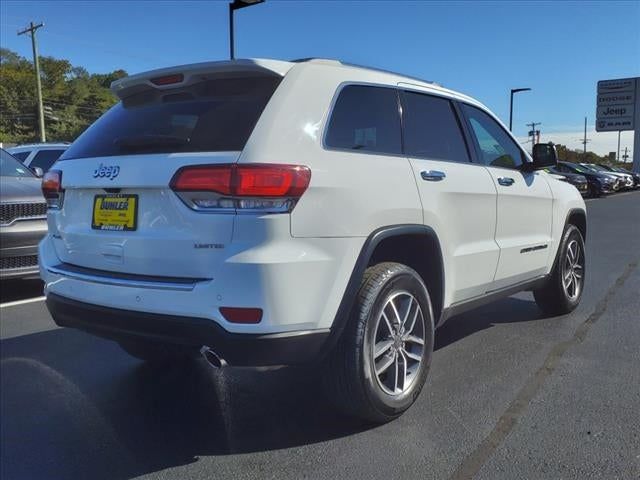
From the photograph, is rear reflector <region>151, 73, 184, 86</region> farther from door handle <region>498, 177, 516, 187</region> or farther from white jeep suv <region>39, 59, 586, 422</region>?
door handle <region>498, 177, 516, 187</region>

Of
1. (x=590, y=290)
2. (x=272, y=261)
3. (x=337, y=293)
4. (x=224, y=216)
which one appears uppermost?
(x=224, y=216)

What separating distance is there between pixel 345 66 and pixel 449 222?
3.65ft

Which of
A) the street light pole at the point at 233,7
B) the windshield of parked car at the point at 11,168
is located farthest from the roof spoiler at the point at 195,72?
the street light pole at the point at 233,7

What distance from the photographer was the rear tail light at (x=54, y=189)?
3.49 meters

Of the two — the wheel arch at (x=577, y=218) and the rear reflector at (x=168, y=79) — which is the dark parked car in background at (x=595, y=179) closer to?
the wheel arch at (x=577, y=218)

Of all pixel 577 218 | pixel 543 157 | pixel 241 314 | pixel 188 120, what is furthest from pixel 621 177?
pixel 241 314

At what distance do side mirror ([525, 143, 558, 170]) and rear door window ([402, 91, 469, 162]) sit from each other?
3.23 feet

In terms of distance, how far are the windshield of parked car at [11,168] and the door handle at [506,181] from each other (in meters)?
5.32

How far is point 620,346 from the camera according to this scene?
467 centimetres

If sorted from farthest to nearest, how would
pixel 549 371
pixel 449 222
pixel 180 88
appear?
pixel 549 371 → pixel 449 222 → pixel 180 88

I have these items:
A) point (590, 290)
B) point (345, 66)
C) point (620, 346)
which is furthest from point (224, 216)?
point (590, 290)

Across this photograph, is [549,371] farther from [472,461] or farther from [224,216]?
[224,216]

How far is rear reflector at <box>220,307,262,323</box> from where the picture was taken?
2715 mm

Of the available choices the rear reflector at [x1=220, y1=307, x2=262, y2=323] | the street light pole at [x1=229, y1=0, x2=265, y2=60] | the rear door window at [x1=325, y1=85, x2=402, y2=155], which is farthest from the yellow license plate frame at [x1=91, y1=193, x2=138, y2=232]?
the street light pole at [x1=229, y1=0, x2=265, y2=60]
